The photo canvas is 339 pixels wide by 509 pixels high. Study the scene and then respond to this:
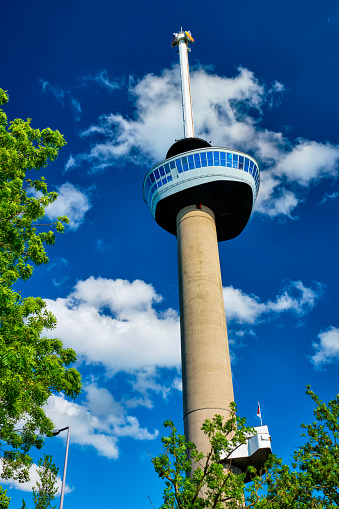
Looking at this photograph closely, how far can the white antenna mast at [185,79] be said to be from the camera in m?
57.9

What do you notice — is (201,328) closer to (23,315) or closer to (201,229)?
(201,229)

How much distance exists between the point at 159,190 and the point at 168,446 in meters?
36.7

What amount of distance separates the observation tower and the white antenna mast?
133 mm

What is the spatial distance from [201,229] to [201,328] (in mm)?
11040

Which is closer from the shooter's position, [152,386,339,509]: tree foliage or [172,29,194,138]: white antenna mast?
[152,386,339,509]: tree foliage

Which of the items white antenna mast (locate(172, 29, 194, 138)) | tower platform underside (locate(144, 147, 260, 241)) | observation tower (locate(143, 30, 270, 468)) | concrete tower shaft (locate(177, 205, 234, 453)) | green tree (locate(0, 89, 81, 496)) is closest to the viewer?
green tree (locate(0, 89, 81, 496))

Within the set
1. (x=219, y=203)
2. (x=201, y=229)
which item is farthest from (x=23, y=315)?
(x=219, y=203)

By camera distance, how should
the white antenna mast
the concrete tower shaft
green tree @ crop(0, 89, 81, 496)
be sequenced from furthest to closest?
the white antenna mast, the concrete tower shaft, green tree @ crop(0, 89, 81, 496)

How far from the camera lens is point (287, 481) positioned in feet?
66.4

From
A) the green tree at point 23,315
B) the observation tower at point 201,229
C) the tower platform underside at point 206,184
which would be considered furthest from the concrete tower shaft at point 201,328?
the green tree at point 23,315

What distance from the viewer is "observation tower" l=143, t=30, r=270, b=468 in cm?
3800

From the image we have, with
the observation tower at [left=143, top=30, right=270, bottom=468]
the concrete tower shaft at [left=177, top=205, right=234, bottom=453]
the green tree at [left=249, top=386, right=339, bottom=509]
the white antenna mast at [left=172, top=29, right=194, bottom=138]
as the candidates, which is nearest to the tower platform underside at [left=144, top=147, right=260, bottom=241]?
the observation tower at [left=143, top=30, right=270, bottom=468]

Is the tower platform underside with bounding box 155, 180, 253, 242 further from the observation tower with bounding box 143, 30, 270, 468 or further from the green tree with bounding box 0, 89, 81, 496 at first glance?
the green tree with bounding box 0, 89, 81, 496

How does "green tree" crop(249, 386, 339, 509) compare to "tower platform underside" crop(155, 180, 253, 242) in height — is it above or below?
below
